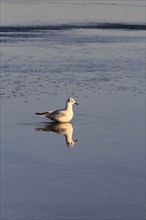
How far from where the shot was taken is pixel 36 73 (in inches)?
848

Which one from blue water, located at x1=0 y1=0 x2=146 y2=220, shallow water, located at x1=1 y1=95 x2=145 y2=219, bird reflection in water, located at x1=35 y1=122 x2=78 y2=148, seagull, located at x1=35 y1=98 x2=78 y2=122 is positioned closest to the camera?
shallow water, located at x1=1 y1=95 x2=145 y2=219

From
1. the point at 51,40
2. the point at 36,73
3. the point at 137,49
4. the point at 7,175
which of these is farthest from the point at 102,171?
the point at 51,40

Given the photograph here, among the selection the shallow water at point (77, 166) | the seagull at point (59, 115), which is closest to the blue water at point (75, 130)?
the shallow water at point (77, 166)

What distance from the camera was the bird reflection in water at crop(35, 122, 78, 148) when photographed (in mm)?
13091

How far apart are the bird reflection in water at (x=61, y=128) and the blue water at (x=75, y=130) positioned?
38 millimetres

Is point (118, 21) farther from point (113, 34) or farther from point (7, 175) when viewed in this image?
point (7, 175)

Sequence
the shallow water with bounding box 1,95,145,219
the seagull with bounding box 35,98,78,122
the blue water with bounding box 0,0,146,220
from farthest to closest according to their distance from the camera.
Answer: the seagull with bounding box 35,98,78,122 → the blue water with bounding box 0,0,146,220 → the shallow water with bounding box 1,95,145,219

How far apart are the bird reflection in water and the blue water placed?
0.12ft

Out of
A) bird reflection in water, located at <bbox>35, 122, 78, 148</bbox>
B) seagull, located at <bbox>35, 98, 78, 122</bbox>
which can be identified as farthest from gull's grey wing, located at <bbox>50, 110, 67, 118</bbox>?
bird reflection in water, located at <bbox>35, 122, 78, 148</bbox>

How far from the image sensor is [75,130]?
45.2 ft

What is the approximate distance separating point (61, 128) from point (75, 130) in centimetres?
45

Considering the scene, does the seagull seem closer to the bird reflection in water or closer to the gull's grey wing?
the gull's grey wing

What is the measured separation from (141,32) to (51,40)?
5287mm

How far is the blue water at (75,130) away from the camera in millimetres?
9312
